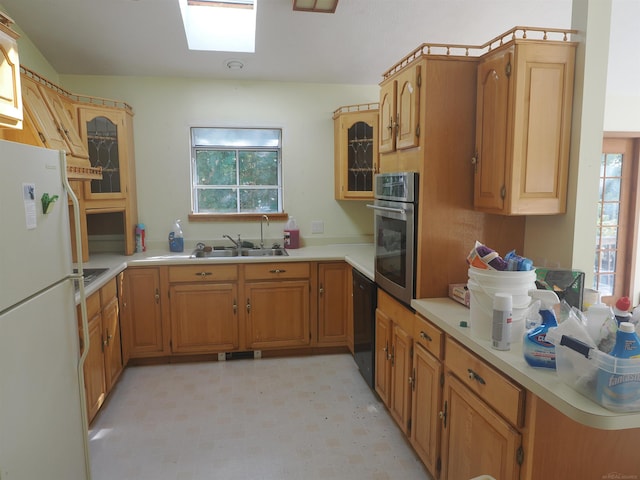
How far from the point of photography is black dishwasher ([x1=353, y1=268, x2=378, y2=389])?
279cm

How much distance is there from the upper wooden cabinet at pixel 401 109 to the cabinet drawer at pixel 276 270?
130 centimetres

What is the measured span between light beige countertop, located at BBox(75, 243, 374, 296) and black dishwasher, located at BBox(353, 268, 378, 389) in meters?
0.11

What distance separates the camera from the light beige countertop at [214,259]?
123 inches

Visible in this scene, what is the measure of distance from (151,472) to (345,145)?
283 centimetres

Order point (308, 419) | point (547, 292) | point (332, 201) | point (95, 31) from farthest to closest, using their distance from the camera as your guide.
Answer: point (332, 201)
point (95, 31)
point (308, 419)
point (547, 292)

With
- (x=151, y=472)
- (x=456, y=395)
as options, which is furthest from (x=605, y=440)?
(x=151, y=472)

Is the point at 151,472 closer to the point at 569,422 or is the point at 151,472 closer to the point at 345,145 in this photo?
the point at 569,422

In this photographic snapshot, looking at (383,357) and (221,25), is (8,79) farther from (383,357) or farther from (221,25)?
(383,357)

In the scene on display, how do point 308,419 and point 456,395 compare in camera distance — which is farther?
point 308,419

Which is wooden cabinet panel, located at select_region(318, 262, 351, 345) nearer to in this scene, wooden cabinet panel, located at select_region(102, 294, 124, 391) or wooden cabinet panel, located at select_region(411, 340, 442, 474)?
wooden cabinet panel, located at select_region(411, 340, 442, 474)

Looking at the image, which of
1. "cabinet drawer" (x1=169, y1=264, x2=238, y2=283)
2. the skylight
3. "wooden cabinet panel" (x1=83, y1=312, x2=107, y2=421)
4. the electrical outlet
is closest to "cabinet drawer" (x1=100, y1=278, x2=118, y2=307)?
"wooden cabinet panel" (x1=83, y1=312, x2=107, y2=421)

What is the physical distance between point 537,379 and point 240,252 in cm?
285

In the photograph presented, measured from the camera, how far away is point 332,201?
4.09m

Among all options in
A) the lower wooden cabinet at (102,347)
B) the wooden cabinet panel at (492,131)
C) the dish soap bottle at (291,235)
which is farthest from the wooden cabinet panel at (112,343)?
the wooden cabinet panel at (492,131)
